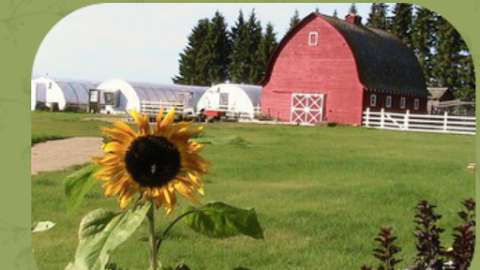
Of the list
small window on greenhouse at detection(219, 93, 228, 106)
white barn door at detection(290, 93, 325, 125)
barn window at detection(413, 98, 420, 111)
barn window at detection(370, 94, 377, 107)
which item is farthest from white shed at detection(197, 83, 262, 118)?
barn window at detection(413, 98, 420, 111)

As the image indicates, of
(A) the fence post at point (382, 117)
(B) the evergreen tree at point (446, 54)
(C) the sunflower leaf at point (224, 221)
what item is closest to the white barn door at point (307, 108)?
(A) the fence post at point (382, 117)

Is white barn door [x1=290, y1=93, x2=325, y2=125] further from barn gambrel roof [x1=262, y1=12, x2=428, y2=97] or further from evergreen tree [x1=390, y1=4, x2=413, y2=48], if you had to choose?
evergreen tree [x1=390, y1=4, x2=413, y2=48]

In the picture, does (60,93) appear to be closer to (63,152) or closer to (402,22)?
(63,152)

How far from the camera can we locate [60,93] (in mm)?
1646

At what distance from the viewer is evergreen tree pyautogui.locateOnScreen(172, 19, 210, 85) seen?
4.74ft

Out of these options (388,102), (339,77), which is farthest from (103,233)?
(388,102)

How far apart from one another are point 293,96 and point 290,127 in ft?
0.36

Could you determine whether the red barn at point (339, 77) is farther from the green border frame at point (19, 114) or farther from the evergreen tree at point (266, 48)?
the green border frame at point (19, 114)

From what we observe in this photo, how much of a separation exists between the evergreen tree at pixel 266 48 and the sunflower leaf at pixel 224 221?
628 mm

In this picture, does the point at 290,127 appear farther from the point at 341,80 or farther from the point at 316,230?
the point at 316,230

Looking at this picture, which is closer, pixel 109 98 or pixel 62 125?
pixel 109 98

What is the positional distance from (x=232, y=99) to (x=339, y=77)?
1.03 feet

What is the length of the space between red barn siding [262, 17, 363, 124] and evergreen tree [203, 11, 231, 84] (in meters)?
0.13

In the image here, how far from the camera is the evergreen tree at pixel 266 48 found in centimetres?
156
